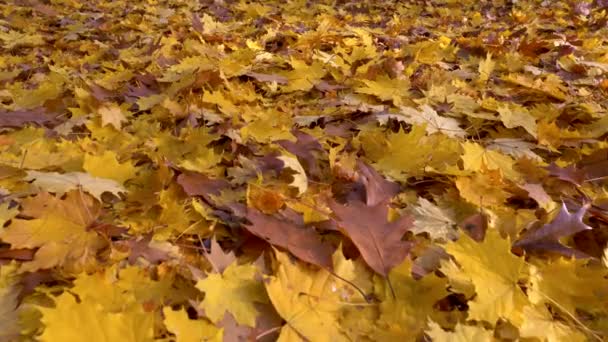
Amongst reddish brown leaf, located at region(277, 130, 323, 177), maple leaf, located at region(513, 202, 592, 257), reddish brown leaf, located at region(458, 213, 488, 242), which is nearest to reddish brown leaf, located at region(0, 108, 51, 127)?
reddish brown leaf, located at region(277, 130, 323, 177)

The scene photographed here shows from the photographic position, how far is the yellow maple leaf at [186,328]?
2.46 ft

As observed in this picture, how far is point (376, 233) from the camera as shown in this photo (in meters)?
0.94

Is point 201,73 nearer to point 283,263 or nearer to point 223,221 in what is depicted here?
point 223,221

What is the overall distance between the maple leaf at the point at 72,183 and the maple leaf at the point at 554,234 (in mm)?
874

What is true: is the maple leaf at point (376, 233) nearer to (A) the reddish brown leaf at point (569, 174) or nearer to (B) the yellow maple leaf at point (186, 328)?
(B) the yellow maple leaf at point (186, 328)

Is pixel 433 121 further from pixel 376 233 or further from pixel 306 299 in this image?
pixel 306 299

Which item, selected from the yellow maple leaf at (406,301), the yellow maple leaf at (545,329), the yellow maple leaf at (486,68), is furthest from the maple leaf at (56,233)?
the yellow maple leaf at (486,68)

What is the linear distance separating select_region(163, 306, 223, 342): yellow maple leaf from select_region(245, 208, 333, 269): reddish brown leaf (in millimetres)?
226

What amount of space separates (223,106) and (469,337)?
3.61 ft

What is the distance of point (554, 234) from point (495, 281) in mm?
225

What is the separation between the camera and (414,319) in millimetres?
829

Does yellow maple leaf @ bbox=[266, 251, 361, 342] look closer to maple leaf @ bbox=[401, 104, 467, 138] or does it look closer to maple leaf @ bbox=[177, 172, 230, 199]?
maple leaf @ bbox=[177, 172, 230, 199]

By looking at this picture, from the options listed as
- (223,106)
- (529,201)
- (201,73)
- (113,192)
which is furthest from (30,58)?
(529,201)

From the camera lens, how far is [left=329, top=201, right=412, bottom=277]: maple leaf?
0.91m
